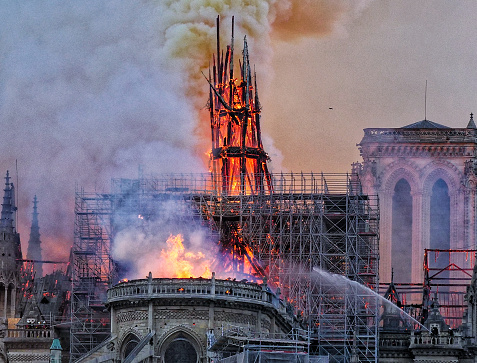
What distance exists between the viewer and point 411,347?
12669cm

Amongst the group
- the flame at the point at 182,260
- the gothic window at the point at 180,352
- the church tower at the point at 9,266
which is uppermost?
the church tower at the point at 9,266

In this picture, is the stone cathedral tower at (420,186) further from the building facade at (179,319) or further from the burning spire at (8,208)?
the building facade at (179,319)

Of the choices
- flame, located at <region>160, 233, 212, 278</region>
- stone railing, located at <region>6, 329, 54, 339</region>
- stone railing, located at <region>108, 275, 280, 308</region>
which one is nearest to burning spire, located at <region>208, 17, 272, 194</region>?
flame, located at <region>160, 233, 212, 278</region>

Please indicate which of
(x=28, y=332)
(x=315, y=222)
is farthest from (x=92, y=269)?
(x=315, y=222)

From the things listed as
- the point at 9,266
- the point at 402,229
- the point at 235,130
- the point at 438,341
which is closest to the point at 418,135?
the point at 402,229

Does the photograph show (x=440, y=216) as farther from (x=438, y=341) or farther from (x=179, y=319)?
(x=179, y=319)

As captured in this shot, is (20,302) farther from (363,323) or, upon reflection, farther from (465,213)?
(465,213)

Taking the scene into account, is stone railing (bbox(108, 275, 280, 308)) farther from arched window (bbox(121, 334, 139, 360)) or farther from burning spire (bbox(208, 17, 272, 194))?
burning spire (bbox(208, 17, 272, 194))

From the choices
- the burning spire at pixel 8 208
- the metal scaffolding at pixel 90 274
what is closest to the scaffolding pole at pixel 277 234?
the metal scaffolding at pixel 90 274

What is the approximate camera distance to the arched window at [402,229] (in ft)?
547

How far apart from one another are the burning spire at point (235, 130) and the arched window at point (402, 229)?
30.1 meters

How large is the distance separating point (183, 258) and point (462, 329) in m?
24.5

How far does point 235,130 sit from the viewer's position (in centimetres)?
14000

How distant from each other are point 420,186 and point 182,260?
51.6 meters
